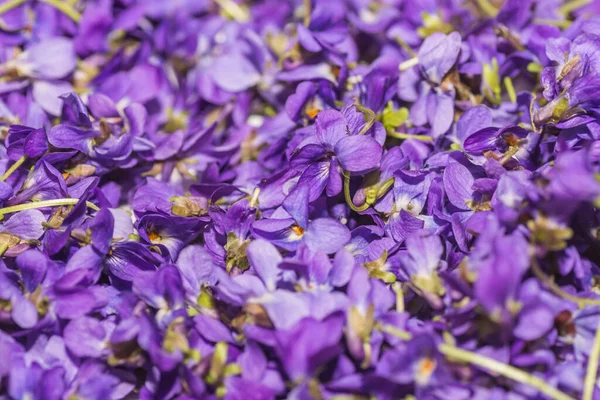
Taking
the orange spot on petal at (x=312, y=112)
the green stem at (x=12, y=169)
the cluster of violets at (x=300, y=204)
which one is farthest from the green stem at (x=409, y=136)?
the green stem at (x=12, y=169)

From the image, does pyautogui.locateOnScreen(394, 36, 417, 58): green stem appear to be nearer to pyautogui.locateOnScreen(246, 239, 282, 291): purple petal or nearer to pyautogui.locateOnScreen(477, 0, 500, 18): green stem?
pyautogui.locateOnScreen(477, 0, 500, 18): green stem

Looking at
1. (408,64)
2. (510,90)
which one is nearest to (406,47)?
(408,64)

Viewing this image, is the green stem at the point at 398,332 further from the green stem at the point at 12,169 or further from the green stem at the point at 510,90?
A: the green stem at the point at 12,169

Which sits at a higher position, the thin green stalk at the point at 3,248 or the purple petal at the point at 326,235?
the thin green stalk at the point at 3,248

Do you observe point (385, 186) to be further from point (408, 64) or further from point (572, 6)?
point (572, 6)

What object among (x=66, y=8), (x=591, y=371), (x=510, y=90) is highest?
(x=66, y=8)

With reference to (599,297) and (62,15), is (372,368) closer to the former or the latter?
(599,297)
